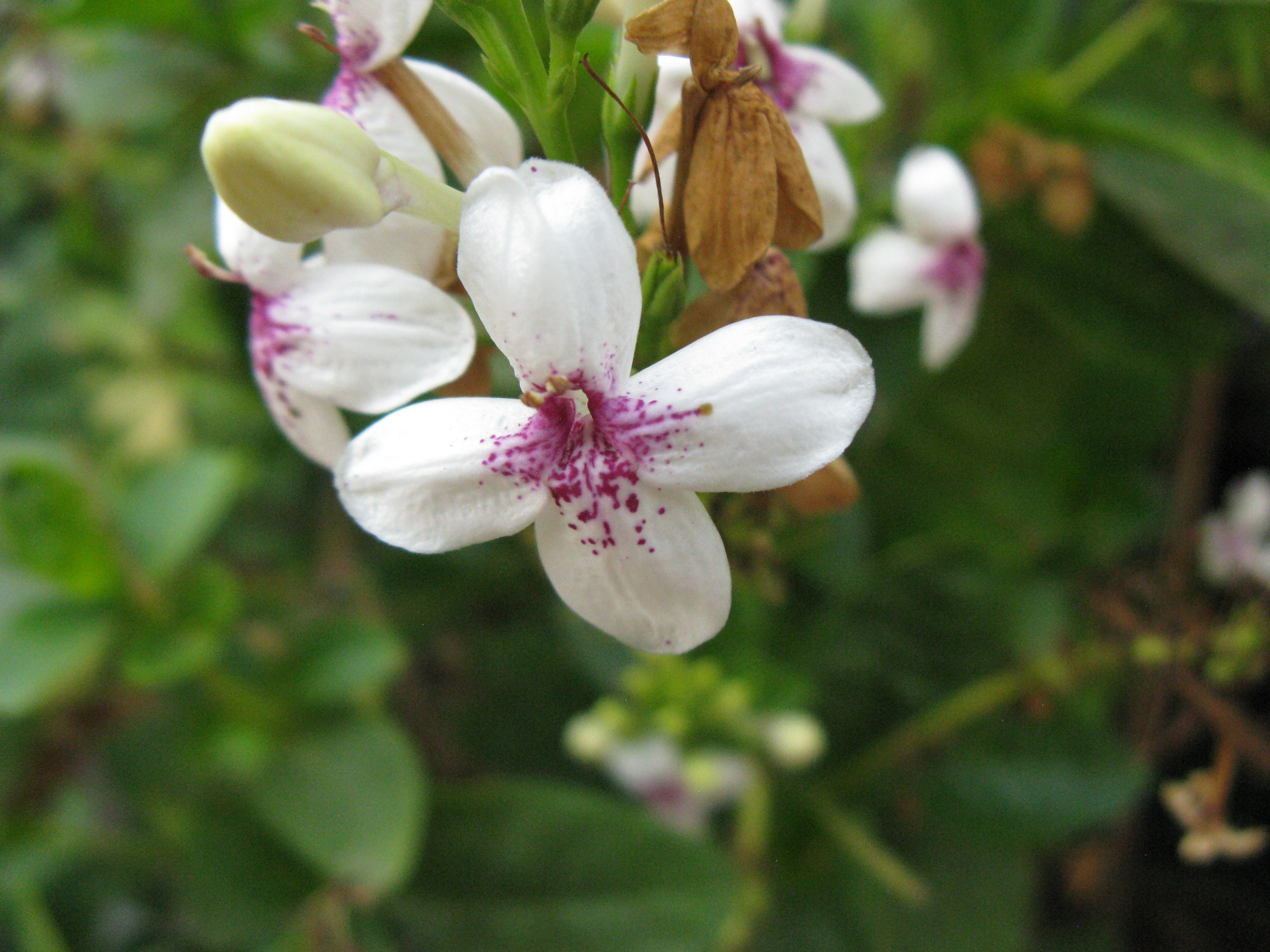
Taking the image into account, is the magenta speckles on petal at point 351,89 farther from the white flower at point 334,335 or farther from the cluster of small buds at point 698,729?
the cluster of small buds at point 698,729

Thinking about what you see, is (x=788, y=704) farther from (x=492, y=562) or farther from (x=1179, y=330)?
(x=1179, y=330)

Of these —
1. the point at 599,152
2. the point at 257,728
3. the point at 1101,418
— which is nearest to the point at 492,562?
the point at 257,728

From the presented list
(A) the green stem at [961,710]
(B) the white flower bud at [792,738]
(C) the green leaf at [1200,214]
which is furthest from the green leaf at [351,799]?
(C) the green leaf at [1200,214]

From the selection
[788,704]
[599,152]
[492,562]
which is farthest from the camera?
[492,562]

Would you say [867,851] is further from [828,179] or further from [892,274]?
[828,179]

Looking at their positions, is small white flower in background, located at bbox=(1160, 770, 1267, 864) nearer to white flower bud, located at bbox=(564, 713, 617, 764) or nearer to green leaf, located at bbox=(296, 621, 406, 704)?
white flower bud, located at bbox=(564, 713, 617, 764)

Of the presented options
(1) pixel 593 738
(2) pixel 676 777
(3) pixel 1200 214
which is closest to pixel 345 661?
(1) pixel 593 738

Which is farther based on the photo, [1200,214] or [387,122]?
[1200,214]
